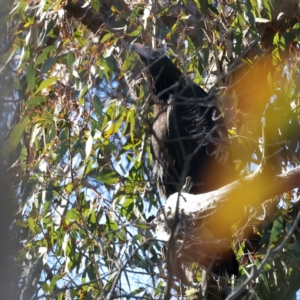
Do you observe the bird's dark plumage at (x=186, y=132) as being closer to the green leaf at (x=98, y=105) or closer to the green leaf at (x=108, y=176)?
the green leaf at (x=108, y=176)

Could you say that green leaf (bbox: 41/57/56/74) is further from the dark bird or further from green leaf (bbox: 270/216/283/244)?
green leaf (bbox: 270/216/283/244)

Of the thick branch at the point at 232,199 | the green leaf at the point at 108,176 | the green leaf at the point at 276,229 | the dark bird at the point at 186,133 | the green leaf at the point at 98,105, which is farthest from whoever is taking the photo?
the dark bird at the point at 186,133

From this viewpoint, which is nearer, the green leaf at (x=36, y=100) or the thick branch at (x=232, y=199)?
the thick branch at (x=232, y=199)

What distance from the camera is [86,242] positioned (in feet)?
8.16

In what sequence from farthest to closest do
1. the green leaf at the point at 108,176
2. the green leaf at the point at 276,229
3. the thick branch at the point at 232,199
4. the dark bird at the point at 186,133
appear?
the dark bird at the point at 186,133 < the green leaf at the point at 108,176 < the green leaf at the point at 276,229 < the thick branch at the point at 232,199

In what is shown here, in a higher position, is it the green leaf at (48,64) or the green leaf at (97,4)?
the green leaf at (97,4)

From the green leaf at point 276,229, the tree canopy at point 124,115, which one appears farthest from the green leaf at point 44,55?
the green leaf at point 276,229

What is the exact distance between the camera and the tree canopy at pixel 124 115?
242cm

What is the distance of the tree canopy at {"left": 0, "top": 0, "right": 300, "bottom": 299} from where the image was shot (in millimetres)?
2420

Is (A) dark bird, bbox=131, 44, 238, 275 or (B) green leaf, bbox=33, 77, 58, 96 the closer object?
(B) green leaf, bbox=33, 77, 58, 96

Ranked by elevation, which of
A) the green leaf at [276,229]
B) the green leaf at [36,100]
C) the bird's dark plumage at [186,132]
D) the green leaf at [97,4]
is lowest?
the green leaf at [276,229]

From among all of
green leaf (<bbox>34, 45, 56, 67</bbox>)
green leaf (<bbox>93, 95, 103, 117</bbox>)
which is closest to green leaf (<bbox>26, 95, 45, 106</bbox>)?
green leaf (<bbox>34, 45, 56, 67</bbox>)

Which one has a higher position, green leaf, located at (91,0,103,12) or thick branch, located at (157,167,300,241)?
green leaf, located at (91,0,103,12)

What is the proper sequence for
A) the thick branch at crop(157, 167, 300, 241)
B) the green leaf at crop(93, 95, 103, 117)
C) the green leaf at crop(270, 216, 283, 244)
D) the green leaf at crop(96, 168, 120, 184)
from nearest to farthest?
the thick branch at crop(157, 167, 300, 241), the green leaf at crop(270, 216, 283, 244), the green leaf at crop(93, 95, 103, 117), the green leaf at crop(96, 168, 120, 184)
